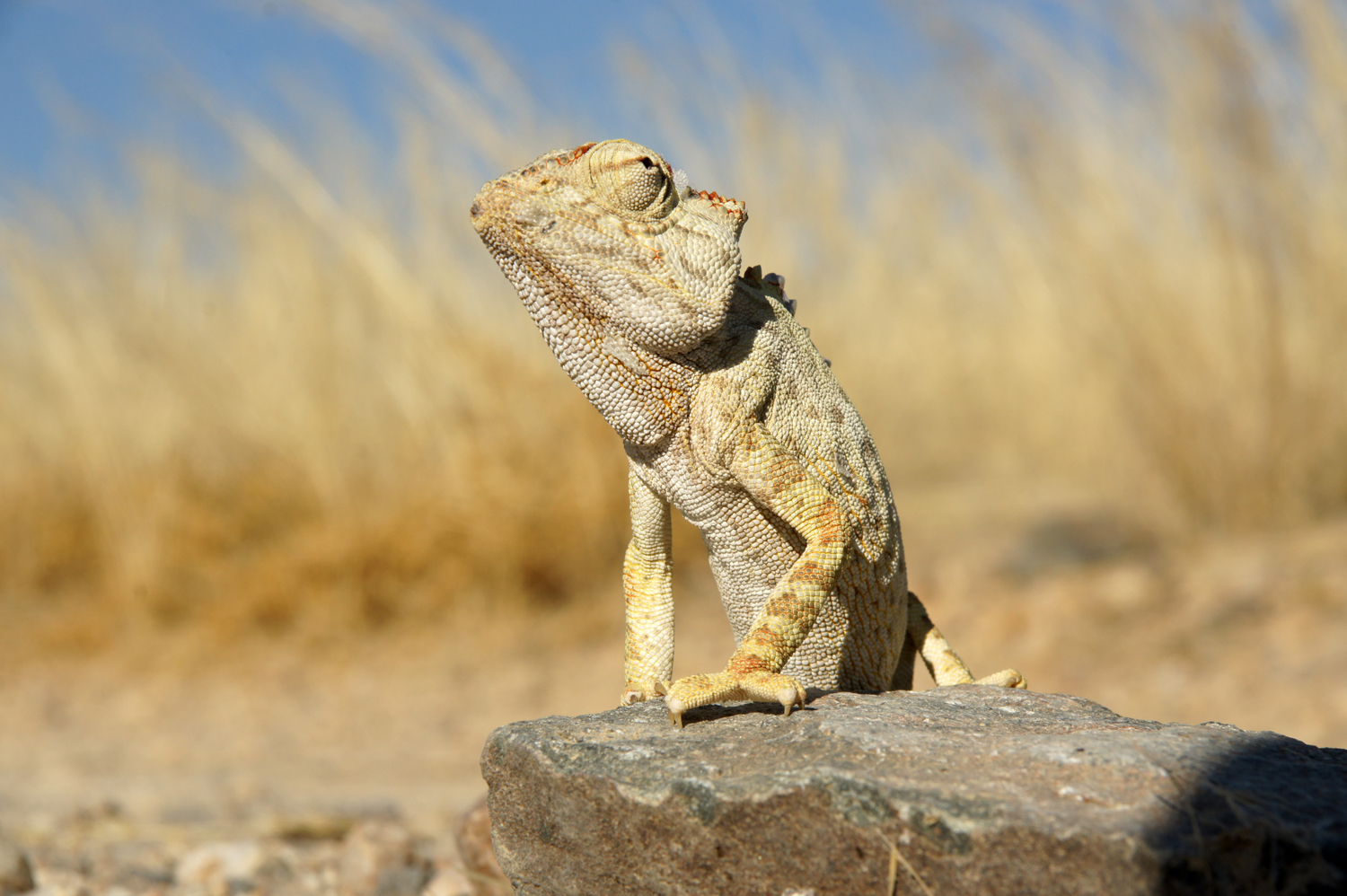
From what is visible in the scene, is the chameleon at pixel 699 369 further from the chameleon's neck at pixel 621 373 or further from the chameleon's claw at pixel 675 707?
the chameleon's claw at pixel 675 707

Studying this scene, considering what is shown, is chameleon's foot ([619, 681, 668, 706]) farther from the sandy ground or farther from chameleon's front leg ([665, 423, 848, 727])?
the sandy ground

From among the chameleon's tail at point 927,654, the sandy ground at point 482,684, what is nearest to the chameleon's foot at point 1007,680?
the chameleon's tail at point 927,654

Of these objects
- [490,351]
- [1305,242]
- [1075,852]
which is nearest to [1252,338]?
[1305,242]

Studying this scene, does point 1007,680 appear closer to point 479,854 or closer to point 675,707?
point 675,707

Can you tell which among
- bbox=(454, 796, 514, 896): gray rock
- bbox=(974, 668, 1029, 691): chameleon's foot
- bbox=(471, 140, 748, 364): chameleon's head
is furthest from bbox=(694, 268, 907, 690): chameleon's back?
bbox=(454, 796, 514, 896): gray rock

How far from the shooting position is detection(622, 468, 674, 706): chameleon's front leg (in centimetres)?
240

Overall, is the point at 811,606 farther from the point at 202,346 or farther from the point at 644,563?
the point at 202,346

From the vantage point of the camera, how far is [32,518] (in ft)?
28.5

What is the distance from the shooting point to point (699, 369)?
2.08 m

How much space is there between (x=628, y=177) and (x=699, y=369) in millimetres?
370

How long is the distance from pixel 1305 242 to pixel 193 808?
606cm

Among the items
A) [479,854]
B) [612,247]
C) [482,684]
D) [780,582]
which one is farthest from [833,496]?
[482,684]

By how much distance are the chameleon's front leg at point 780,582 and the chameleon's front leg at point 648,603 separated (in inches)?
15.8

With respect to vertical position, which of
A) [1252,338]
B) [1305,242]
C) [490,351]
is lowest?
[490,351]
